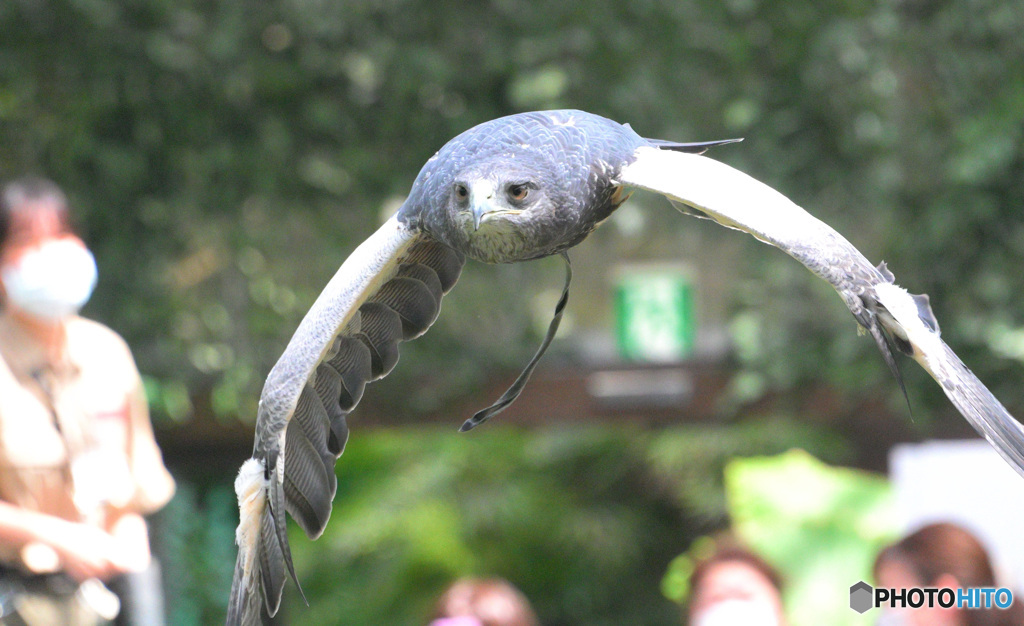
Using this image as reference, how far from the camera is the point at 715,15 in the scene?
374cm

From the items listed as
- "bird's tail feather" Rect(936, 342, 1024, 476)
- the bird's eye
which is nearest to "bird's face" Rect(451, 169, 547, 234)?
the bird's eye

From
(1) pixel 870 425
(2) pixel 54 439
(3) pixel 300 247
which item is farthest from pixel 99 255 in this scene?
(1) pixel 870 425

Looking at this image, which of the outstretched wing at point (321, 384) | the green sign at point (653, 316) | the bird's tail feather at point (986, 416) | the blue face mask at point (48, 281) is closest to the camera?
the bird's tail feather at point (986, 416)

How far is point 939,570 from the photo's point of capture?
8.08 feet

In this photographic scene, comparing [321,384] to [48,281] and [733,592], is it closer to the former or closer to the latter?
[48,281]

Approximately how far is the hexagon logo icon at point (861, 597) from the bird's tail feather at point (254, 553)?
1.76 meters

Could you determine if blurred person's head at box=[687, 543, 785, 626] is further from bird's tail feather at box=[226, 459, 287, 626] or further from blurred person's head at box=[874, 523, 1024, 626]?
bird's tail feather at box=[226, 459, 287, 626]

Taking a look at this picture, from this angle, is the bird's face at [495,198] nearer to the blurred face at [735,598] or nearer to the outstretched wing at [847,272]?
the outstretched wing at [847,272]

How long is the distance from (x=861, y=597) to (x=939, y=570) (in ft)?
2.10

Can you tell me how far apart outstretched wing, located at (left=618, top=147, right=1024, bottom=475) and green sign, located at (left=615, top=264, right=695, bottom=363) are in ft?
7.64

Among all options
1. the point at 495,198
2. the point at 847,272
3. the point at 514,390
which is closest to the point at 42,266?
the point at 514,390

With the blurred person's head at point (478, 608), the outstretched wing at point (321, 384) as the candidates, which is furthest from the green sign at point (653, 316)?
the outstretched wing at point (321, 384)

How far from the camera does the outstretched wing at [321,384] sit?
1823 mm

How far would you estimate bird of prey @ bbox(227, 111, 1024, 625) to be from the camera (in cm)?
159
